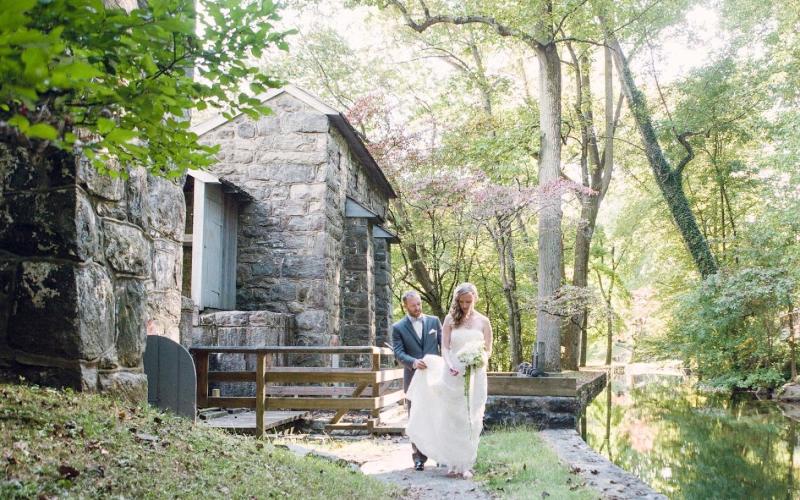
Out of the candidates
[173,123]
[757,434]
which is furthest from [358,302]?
[173,123]

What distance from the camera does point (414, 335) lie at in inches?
286

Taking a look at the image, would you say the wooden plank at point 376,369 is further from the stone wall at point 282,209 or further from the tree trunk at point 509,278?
the tree trunk at point 509,278

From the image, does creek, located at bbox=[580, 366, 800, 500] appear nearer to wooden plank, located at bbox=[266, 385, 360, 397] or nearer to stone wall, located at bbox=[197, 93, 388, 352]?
wooden plank, located at bbox=[266, 385, 360, 397]

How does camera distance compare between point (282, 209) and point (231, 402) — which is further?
point (282, 209)

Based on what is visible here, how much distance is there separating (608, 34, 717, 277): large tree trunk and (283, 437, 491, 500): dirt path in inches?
571

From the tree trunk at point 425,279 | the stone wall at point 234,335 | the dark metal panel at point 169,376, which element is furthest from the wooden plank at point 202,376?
the tree trunk at point 425,279

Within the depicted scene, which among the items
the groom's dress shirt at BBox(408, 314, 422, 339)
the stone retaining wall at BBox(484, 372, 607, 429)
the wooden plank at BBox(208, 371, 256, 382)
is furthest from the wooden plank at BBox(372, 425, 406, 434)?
the groom's dress shirt at BBox(408, 314, 422, 339)

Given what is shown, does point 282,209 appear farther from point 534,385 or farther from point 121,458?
point 121,458

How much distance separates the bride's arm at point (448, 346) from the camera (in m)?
6.61

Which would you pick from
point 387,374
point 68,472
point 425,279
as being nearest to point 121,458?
point 68,472

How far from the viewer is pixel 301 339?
466 inches

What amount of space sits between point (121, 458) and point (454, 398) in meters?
3.57

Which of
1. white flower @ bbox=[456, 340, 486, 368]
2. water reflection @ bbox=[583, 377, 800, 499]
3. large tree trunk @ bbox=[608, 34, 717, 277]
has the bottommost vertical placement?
water reflection @ bbox=[583, 377, 800, 499]

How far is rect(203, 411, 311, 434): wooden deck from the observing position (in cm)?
819
